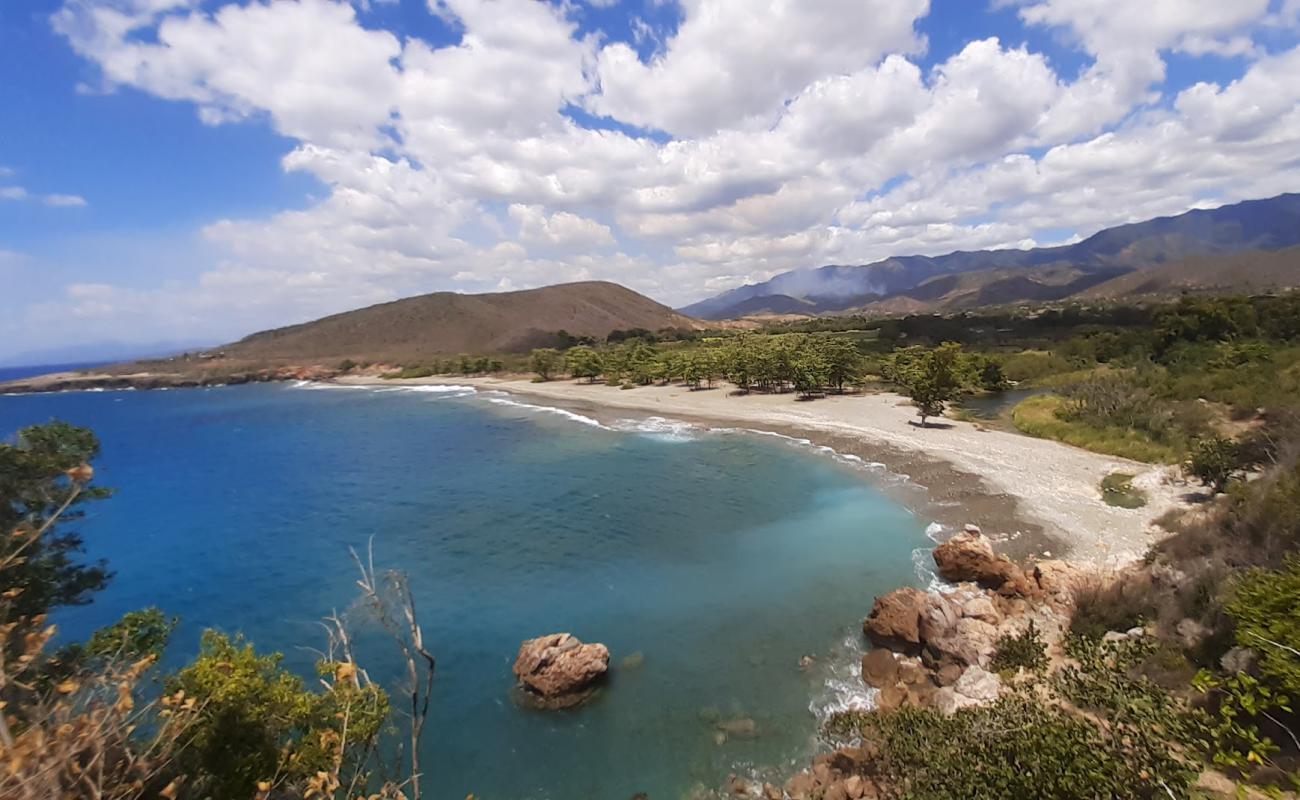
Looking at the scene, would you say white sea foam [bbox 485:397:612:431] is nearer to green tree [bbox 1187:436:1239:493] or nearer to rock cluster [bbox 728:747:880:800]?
green tree [bbox 1187:436:1239:493]

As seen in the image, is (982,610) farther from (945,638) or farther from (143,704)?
(143,704)

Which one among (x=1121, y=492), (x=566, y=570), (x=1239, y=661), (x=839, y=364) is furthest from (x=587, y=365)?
(x=1239, y=661)

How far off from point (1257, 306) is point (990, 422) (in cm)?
4057

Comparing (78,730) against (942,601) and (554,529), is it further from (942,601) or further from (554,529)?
(554,529)

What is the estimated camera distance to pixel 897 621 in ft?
56.7

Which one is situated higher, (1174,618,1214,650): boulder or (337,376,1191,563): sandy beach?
(1174,618,1214,650): boulder

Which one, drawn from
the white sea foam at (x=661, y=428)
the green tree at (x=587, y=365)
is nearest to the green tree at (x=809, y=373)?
the white sea foam at (x=661, y=428)

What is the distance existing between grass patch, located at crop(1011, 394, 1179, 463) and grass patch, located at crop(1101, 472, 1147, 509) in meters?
4.32

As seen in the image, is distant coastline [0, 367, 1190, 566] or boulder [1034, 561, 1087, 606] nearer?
boulder [1034, 561, 1087, 606]

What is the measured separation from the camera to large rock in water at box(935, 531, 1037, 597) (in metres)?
18.5

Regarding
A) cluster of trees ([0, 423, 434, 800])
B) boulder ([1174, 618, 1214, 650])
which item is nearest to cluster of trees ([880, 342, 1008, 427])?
boulder ([1174, 618, 1214, 650])

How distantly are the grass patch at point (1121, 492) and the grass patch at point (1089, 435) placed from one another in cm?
432

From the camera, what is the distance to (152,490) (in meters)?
48.2

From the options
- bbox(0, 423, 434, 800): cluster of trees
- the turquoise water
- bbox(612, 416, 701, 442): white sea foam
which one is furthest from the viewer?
bbox(612, 416, 701, 442): white sea foam
